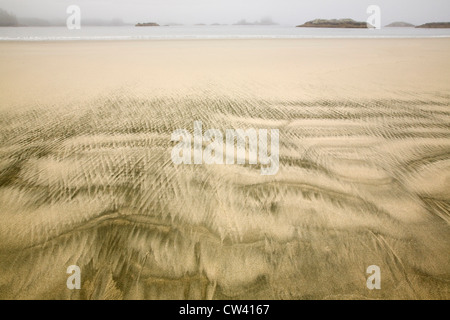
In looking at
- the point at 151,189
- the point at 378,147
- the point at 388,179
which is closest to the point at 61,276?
the point at 151,189

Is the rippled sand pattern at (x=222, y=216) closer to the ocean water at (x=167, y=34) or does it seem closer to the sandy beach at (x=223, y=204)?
the sandy beach at (x=223, y=204)

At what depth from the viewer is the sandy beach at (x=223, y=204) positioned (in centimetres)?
116

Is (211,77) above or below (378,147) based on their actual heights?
above

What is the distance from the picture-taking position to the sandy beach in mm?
1159

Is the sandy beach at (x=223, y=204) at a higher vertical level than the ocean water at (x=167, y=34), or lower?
lower

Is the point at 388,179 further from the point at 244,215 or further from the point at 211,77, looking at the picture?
the point at 211,77

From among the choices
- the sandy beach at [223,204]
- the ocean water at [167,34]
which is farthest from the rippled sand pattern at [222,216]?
the ocean water at [167,34]

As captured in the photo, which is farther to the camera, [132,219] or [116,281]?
[132,219]

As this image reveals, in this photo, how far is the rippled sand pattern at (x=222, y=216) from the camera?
1150mm

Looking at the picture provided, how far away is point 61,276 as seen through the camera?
3.84 feet

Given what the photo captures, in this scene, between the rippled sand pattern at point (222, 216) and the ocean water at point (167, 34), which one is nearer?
the rippled sand pattern at point (222, 216)

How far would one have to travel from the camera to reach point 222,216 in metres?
1.50

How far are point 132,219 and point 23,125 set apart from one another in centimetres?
241
